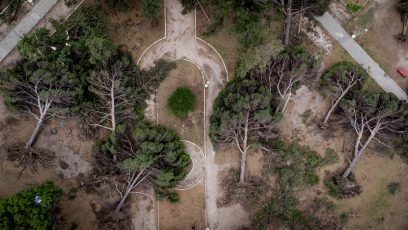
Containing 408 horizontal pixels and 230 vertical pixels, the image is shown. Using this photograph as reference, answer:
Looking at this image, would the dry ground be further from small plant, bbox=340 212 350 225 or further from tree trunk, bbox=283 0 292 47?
small plant, bbox=340 212 350 225

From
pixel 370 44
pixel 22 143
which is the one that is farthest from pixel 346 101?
pixel 22 143

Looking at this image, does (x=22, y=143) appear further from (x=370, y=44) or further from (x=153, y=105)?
(x=370, y=44)

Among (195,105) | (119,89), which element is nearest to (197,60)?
(195,105)

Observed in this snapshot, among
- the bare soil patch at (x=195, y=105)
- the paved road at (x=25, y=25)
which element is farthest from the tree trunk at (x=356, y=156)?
the paved road at (x=25, y=25)

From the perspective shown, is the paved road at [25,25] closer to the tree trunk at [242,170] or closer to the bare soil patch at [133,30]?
the bare soil patch at [133,30]

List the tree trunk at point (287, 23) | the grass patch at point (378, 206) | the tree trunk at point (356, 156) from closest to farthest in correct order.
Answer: the tree trunk at point (287, 23), the tree trunk at point (356, 156), the grass patch at point (378, 206)

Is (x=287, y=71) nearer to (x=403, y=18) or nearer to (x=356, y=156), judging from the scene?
(x=356, y=156)

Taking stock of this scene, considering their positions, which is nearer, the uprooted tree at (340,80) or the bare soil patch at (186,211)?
the uprooted tree at (340,80)
